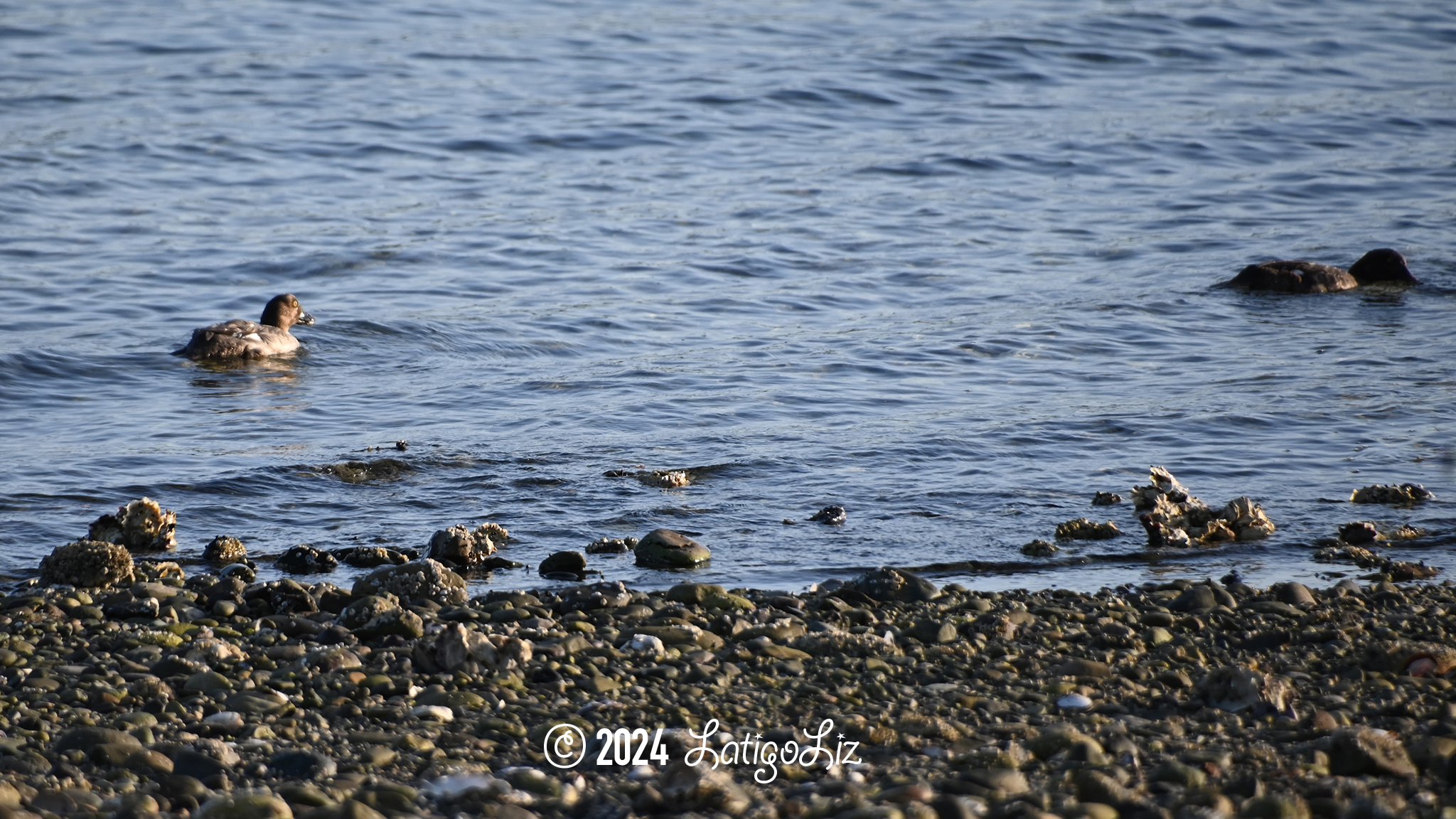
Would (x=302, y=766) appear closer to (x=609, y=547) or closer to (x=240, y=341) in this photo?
(x=609, y=547)

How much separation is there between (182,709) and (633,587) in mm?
2029

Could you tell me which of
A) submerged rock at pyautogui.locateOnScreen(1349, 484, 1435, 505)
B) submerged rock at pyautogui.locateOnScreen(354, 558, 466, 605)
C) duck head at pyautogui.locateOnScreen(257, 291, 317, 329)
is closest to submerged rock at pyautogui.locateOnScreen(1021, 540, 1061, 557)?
submerged rock at pyautogui.locateOnScreen(1349, 484, 1435, 505)

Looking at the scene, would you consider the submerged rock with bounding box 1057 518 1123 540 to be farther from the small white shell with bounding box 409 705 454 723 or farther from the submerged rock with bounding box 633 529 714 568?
the small white shell with bounding box 409 705 454 723

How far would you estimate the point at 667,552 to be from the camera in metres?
6.27

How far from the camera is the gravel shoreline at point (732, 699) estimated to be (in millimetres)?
3736

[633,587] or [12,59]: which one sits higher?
[12,59]

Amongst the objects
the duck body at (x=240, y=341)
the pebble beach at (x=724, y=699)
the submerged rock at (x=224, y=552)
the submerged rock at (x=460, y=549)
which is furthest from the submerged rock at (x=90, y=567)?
the duck body at (x=240, y=341)

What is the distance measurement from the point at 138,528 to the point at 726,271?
6.77 m

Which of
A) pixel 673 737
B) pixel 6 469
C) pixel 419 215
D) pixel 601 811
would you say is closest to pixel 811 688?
pixel 673 737

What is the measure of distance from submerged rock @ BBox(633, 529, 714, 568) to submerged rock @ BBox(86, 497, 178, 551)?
2104 mm

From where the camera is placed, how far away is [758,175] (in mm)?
15719

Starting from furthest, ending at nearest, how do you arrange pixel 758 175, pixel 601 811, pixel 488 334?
pixel 758 175 < pixel 488 334 < pixel 601 811

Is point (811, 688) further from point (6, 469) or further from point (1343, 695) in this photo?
point (6, 469)

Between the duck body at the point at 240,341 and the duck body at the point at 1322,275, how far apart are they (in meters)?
7.49
